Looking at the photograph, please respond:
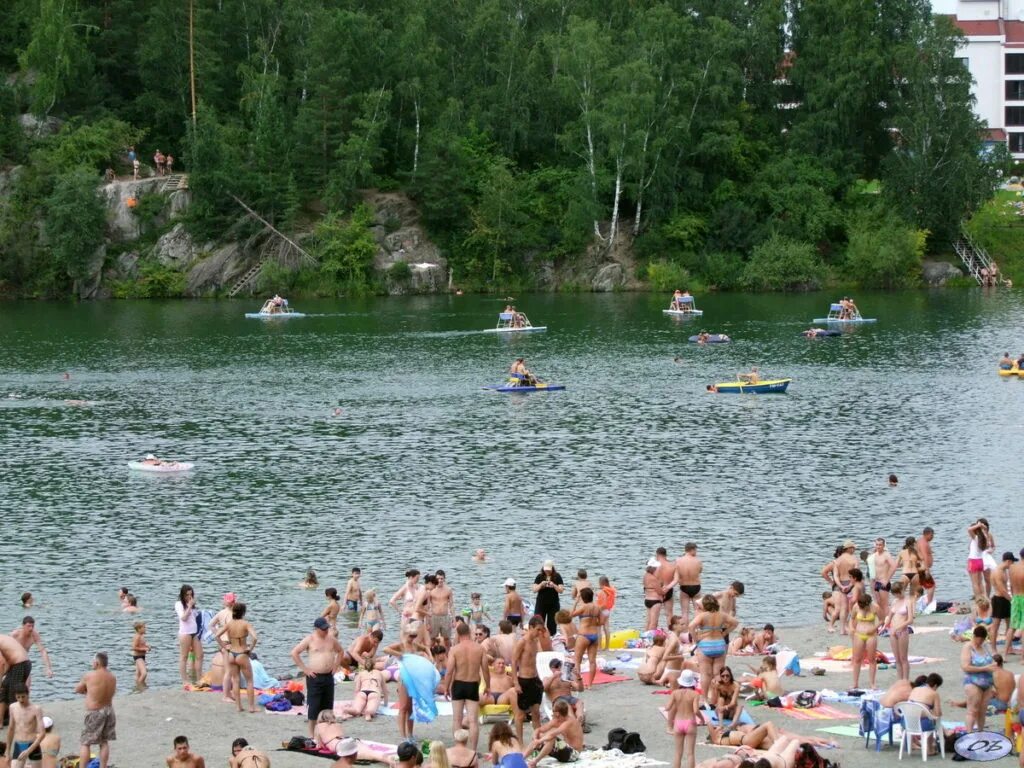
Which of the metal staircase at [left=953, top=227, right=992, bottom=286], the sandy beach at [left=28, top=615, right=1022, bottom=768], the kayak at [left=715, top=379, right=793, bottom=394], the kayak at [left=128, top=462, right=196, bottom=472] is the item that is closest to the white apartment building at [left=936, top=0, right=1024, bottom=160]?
A: the metal staircase at [left=953, top=227, right=992, bottom=286]

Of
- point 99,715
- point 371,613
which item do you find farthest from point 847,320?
point 99,715

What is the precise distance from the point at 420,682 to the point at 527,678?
168cm

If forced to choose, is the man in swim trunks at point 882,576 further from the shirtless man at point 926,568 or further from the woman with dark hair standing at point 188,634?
the woman with dark hair standing at point 188,634

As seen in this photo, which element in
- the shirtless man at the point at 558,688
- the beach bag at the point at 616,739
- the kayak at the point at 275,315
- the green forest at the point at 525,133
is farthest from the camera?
the green forest at the point at 525,133

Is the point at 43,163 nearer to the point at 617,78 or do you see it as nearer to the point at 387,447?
the point at 617,78

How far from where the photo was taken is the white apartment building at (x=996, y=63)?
170 metres

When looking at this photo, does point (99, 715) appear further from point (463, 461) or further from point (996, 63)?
point (996, 63)

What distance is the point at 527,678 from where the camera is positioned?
24.1 metres

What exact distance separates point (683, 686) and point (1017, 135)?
16309 centimetres

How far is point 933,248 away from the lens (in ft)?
405

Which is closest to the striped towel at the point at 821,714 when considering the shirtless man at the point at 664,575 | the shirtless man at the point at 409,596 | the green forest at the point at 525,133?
the shirtless man at the point at 664,575

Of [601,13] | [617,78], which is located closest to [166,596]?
[617,78]

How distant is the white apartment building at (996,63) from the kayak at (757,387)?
10813 centimetres

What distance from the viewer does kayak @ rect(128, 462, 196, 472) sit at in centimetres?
5272
